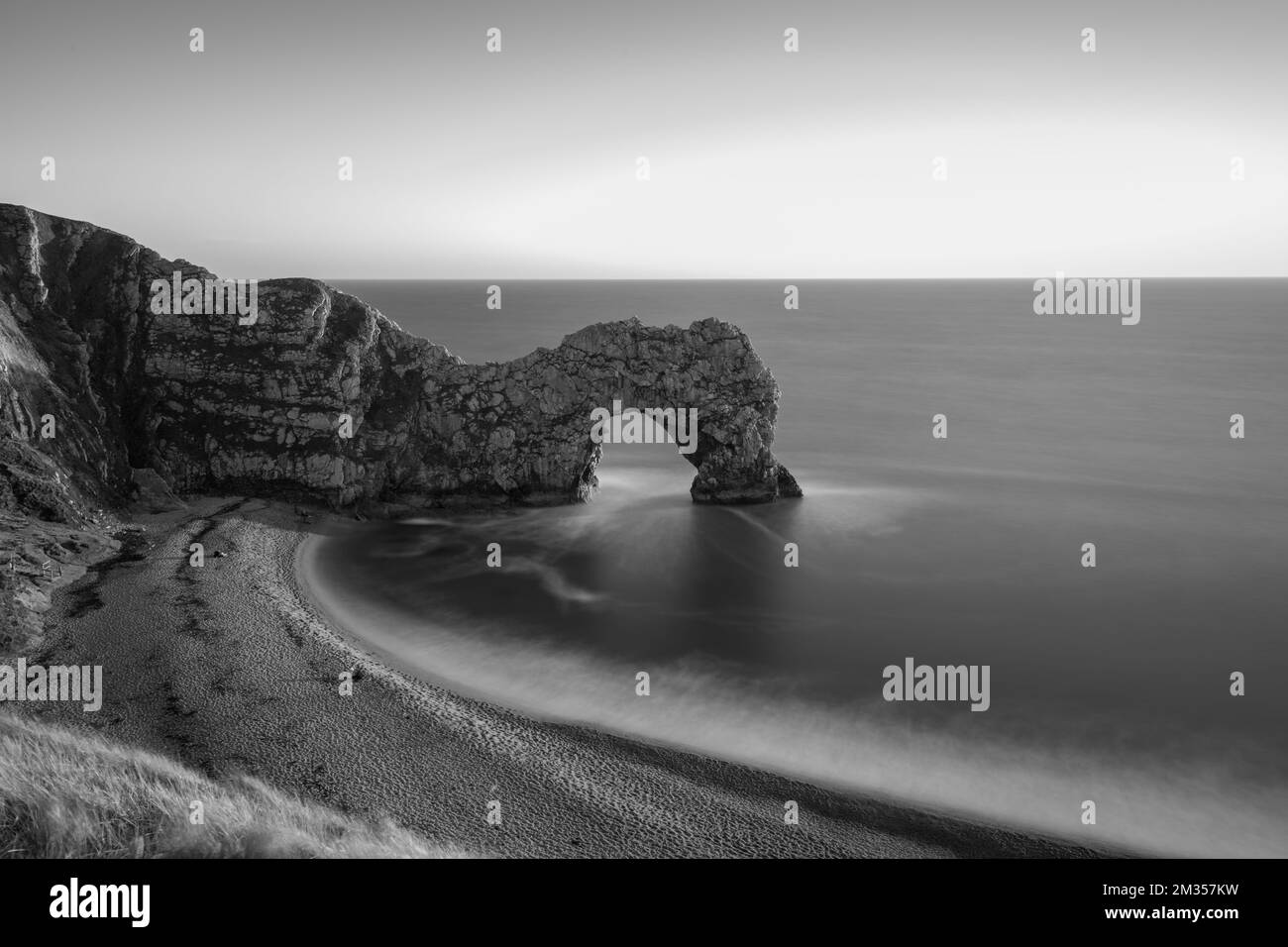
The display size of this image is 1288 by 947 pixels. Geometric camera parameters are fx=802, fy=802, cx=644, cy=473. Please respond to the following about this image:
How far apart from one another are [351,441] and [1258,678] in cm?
3657

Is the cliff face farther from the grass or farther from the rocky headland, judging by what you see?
the grass

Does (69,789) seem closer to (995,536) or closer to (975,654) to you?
(975,654)

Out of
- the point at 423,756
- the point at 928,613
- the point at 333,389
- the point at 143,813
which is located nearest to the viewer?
the point at 143,813

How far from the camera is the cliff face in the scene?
1479 inches

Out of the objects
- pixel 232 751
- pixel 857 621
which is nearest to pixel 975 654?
pixel 857 621

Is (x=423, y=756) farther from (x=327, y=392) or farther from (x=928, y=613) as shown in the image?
(x=327, y=392)

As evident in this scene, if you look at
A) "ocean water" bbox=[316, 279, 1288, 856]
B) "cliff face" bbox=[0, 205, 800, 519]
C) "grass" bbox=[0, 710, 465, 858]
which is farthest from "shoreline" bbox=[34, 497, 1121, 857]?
"cliff face" bbox=[0, 205, 800, 519]

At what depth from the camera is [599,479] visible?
149 ft

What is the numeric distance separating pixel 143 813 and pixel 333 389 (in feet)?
95.6

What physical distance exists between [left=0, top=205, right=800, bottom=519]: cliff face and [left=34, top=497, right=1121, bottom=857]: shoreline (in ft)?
42.5

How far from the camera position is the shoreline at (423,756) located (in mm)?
16797

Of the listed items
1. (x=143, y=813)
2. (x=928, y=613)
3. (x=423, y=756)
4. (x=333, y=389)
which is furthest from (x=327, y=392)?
(x=143, y=813)

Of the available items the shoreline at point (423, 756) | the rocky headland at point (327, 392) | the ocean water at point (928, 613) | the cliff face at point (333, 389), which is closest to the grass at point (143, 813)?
the shoreline at point (423, 756)

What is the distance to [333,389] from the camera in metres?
38.9
